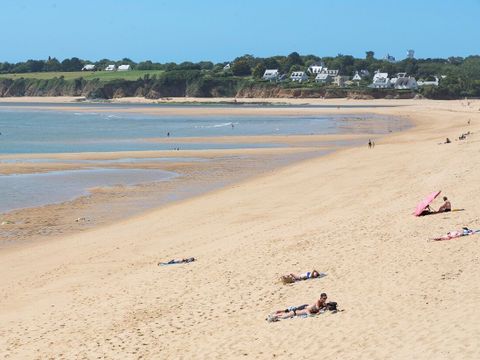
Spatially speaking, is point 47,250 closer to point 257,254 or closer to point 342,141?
point 257,254

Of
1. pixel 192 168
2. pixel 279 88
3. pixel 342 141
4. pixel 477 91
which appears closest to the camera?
pixel 192 168

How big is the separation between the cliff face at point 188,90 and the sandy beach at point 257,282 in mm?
120124

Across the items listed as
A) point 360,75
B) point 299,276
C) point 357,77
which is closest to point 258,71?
point 357,77

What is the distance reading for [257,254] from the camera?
15.9 meters

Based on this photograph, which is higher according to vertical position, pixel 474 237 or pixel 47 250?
pixel 474 237

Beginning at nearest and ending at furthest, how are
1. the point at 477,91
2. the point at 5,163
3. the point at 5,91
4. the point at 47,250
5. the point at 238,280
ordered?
the point at 238,280 < the point at 47,250 < the point at 5,163 < the point at 477,91 < the point at 5,91

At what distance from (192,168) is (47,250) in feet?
58.3

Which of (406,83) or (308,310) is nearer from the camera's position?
(308,310)

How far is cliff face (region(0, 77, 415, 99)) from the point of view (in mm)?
142125

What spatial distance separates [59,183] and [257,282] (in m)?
19.1

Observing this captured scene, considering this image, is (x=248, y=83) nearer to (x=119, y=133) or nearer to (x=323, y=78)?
(x=323, y=78)

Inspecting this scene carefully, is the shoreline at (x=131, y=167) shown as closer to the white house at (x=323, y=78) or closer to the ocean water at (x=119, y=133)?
the ocean water at (x=119, y=133)

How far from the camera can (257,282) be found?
45.3ft

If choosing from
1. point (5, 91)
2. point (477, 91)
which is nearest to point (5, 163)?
point (477, 91)
